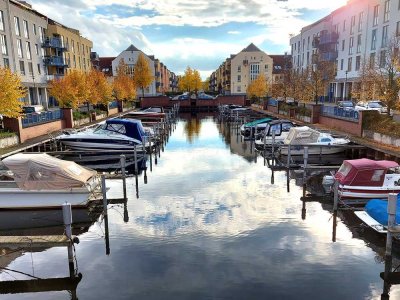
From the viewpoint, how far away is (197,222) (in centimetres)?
1500

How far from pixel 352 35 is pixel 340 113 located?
3420 cm

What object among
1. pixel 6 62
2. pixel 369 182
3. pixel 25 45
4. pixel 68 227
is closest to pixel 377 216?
pixel 369 182

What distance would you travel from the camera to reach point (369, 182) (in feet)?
54.0

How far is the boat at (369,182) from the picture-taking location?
16.3 m

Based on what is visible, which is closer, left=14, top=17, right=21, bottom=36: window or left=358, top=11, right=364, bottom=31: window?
left=14, top=17, right=21, bottom=36: window

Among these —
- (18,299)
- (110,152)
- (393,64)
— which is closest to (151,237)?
(18,299)

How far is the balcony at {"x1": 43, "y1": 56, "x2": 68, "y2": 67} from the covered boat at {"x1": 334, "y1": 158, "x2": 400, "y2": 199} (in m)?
65.9

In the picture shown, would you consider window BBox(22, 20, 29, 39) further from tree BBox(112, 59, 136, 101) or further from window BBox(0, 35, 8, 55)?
tree BBox(112, 59, 136, 101)

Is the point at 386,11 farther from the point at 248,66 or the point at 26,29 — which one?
the point at 26,29

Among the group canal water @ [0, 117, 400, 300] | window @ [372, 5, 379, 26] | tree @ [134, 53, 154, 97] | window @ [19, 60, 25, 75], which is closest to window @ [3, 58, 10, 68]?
window @ [19, 60, 25, 75]

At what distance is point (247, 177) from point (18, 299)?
15.3 m

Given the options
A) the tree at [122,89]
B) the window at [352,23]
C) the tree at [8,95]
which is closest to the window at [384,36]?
the window at [352,23]

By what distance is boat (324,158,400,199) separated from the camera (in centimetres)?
1630

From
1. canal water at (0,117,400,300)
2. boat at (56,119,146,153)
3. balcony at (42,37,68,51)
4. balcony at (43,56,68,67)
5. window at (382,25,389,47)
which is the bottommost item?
canal water at (0,117,400,300)
